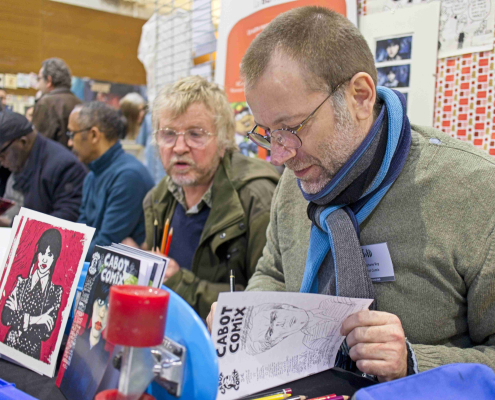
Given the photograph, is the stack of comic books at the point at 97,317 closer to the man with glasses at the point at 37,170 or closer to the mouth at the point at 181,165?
the mouth at the point at 181,165

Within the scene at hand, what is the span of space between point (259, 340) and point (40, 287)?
0.48 meters

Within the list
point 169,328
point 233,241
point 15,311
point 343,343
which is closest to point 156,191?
point 233,241

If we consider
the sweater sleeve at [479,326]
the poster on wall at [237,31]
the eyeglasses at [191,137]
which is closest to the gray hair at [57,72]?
the poster on wall at [237,31]

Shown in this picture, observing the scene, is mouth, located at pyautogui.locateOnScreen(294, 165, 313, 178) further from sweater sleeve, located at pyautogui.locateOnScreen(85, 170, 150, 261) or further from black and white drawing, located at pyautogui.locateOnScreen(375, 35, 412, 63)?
sweater sleeve, located at pyautogui.locateOnScreen(85, 170, 150, 261)

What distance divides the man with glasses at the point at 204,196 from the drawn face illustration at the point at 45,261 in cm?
Result: 87

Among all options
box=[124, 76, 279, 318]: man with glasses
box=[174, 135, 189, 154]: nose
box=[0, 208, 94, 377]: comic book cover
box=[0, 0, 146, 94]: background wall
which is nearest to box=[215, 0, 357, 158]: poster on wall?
box=[124, 76, 279, 318]: man with glasses

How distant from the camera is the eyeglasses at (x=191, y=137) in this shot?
2.06 m

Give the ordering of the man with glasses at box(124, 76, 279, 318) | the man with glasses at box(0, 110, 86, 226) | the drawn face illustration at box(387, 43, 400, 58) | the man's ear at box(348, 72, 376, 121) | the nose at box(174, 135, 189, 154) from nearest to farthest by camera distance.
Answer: the man's ear at box(348, 72, 376, 121)
the drawn face illustration at box(387, 43, 400, 58)
the man with glasses at box(124, 76, 279, 318)
the nose at box(174, 135, 189, 154)
the man with glasses at box(0, 110, 86, 226)

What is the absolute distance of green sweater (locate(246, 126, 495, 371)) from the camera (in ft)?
3.27

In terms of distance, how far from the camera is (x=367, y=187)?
3.63 feet

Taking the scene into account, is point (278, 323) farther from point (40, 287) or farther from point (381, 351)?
point (40, 287)

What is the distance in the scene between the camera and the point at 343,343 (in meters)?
1.03

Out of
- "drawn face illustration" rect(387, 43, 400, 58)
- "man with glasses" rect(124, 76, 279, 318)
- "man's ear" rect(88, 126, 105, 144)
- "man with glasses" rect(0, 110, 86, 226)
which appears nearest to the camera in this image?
"drawn face illustration" rect(387, 43, 400, 58)

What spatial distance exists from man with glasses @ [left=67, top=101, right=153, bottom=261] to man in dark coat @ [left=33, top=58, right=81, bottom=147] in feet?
1.13
